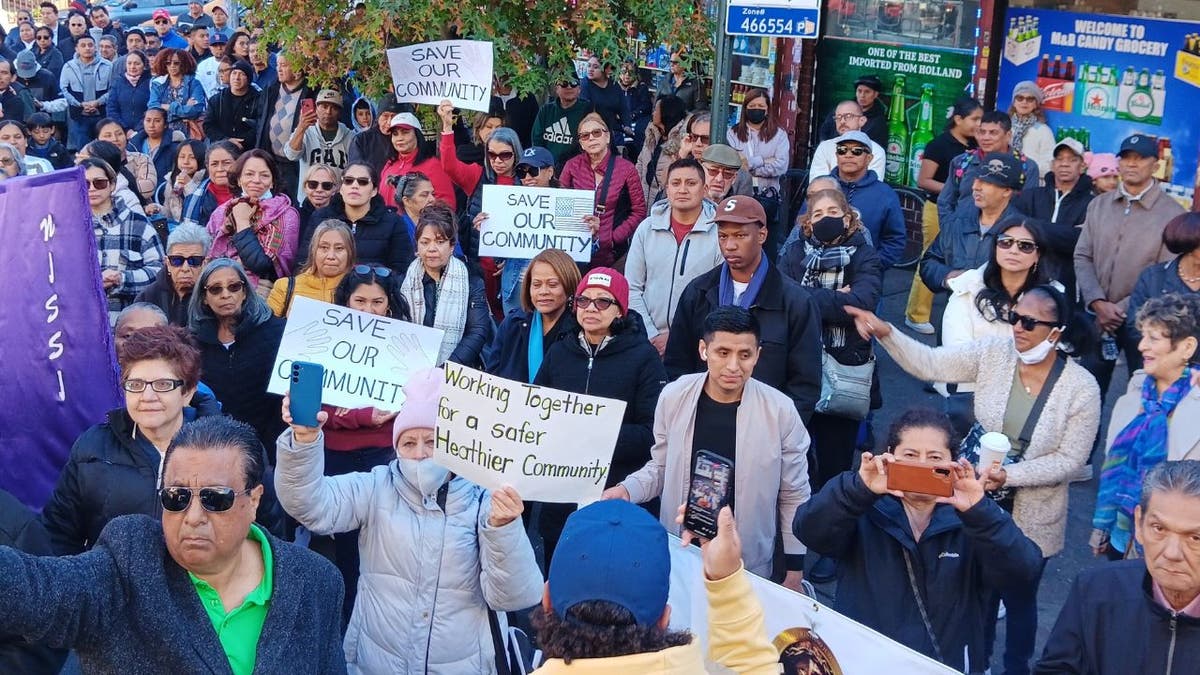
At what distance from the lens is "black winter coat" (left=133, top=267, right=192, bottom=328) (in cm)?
682

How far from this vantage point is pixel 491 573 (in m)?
4.18

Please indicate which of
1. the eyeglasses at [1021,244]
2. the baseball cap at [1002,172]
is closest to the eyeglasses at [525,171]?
the baseball cap at [1002,172]

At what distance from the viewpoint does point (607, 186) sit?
8.91 metres

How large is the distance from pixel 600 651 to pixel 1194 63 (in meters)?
8.86

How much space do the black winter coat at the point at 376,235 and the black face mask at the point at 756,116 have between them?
3.93 meters

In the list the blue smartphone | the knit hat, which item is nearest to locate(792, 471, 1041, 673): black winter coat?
the blue smartphone

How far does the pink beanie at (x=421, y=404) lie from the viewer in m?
4.62

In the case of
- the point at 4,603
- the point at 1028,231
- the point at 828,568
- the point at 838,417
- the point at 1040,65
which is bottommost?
the point at 828,568

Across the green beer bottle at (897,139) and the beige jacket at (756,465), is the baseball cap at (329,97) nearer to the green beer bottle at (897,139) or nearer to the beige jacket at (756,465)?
the green beer bottle at (897,139)

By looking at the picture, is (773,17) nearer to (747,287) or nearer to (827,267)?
(827,267)

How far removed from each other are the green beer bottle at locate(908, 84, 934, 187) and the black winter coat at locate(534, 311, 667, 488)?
22.8 feet

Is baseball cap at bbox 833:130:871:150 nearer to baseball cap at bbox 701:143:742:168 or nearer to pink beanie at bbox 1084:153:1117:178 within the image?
baseball cap at bbox 701:143:742:168

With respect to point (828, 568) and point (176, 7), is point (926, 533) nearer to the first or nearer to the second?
point (828, 568)

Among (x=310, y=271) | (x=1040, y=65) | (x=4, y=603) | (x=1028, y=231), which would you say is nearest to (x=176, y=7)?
(x=1040, y=65)
